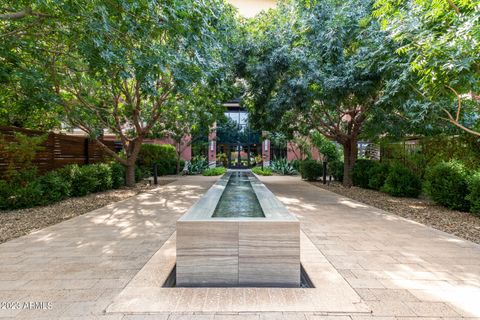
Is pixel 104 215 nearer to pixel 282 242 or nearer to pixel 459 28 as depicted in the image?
pixel 282 242

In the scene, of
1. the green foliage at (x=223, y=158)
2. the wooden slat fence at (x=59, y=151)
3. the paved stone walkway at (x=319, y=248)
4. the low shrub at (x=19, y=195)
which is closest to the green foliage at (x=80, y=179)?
Result: the wooden slat fence at (x=59, y=151)

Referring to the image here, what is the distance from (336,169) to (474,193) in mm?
7950

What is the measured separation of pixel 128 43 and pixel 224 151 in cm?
2097

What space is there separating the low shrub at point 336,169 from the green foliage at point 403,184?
180 inches

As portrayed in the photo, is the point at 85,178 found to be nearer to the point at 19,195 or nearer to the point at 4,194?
the point at 19,195

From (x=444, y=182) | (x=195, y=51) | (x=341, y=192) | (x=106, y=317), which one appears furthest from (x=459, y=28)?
(x=341, y=192)

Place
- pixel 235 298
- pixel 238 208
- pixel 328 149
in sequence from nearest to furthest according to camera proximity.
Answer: pixel 235 298 → pixel 238 208 → pixel 328 149

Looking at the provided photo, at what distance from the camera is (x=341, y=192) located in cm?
1032

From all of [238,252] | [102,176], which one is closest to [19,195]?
[102,176]

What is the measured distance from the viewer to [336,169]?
1396 centimetres

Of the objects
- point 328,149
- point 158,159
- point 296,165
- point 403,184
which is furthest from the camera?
point 296,165

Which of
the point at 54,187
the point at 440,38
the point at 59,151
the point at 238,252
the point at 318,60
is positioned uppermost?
the point at 318,60

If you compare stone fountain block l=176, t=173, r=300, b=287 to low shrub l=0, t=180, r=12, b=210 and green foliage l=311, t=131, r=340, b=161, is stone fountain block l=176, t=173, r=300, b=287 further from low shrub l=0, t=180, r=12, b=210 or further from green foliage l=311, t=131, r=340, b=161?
green foliage l=311, t=131, r=340, b=161

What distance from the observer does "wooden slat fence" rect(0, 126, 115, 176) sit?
731 cm
